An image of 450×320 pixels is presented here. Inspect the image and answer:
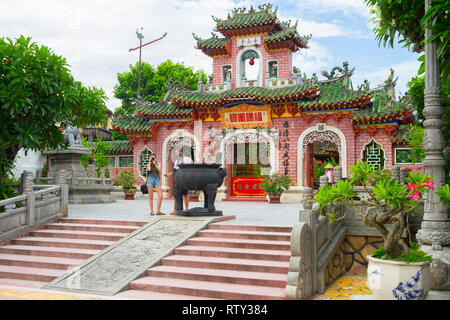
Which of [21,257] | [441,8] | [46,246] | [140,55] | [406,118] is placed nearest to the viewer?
[441,8]

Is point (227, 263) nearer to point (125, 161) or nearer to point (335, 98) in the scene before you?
point (335, 98)

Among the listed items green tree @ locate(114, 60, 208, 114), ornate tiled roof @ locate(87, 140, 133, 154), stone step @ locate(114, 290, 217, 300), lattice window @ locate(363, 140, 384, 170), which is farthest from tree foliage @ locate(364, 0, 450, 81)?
green tree @ locate(114, 60, 208, 114)

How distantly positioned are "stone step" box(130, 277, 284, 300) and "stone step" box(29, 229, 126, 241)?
199 cm

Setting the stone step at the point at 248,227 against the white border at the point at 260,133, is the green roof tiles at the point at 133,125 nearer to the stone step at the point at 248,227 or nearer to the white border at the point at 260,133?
the white border at the point at 260,133

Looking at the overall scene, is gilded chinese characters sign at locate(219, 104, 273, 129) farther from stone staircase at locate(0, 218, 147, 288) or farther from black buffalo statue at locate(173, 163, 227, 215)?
stone staircase at locate(0, 218, 147, 288)

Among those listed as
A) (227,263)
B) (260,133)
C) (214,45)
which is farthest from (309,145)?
(227,263)

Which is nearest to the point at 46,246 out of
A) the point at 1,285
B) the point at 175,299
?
the point at 1,285

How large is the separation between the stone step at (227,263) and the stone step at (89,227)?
1.82 metres

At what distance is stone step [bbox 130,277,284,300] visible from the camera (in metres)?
5.45

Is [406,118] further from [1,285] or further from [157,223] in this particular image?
[1,285]

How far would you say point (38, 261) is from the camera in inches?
283

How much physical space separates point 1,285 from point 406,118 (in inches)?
527

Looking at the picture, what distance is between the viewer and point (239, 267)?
6328mm

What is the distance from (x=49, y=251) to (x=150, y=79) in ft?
81.6
